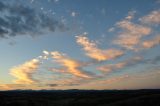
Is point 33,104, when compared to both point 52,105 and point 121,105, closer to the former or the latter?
point 52,105

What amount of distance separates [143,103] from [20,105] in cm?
3831

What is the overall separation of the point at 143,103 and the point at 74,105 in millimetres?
25669

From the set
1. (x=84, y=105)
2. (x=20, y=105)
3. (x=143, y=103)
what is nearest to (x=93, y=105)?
(x=84, y=105)

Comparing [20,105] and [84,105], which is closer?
[20,105]

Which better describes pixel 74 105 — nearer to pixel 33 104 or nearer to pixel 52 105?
pixel 52 105

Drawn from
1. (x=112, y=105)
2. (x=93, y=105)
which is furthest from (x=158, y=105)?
(x=93, y=105)

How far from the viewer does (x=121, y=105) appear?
291ft

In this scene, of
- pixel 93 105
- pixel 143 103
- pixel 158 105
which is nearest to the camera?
pixel 158 105

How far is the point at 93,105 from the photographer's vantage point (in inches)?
3893

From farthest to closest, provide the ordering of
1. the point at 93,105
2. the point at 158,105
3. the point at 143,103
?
the point at 93,105 < the point at 143,103 < the point at 158,105

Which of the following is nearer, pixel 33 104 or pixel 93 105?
pixel 33 104

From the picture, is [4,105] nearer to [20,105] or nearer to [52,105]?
[20,105]

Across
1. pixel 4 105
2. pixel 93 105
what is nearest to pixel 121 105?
pixel 93 105

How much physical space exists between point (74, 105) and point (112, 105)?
16.4m
